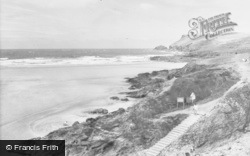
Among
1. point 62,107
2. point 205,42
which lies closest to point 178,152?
point 62,107

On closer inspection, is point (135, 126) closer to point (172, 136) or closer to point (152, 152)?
point (172, 136)

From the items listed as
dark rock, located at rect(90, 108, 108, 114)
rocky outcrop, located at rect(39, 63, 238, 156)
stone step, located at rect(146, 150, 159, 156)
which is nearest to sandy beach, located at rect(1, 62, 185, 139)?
dark rock, located at rect(90, 108, 108, 114)

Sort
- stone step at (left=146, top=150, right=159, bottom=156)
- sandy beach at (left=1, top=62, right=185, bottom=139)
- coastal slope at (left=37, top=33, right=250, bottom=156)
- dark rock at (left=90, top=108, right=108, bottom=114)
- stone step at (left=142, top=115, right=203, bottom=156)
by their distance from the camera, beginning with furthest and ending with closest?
dark rock at (left=90, top=108, right=108, bottom=114)
sandy beach at (left=1, top=62, right=185, bottom=139)
coastal slope at (left=37, top=33, right=250, bottom=156)
stone step at (left=142, top=115, right=203, bottom=156)
stone step at (left=146, top=150, right=159, bottom=156)

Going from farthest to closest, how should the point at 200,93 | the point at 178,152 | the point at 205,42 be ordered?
the point at 205,42 → the point at 200,93 → the point at 178,152

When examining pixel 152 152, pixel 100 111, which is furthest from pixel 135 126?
pixel 100 111

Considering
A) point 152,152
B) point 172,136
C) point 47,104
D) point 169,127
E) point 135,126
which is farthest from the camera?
point 47,104

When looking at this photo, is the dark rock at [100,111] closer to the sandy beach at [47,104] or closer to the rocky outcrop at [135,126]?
the sandy beach at [47,104]

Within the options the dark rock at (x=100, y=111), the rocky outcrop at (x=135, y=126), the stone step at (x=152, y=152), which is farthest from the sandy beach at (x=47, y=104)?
the stone step at (x=152, y=152)

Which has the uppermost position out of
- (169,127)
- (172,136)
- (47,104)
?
(169,127)

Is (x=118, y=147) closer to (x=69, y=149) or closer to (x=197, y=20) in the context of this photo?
(x=69, y=149)

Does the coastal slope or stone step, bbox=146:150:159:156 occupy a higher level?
the coastal slope

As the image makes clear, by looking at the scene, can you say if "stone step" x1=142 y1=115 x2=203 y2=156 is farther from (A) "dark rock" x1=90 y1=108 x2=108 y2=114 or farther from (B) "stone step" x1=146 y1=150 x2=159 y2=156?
(A) "dark rock" x1=90 y1=108 x2=108 y2=114
